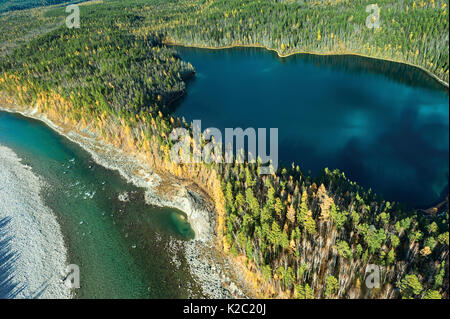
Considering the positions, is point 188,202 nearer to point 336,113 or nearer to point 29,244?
point 29,244

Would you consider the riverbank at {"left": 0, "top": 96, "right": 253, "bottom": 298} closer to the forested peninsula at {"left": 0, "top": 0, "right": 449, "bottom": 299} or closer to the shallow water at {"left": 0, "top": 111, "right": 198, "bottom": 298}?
the shallow water at {"left": 0, "top": 111, "right": 198, "bottom": 298}

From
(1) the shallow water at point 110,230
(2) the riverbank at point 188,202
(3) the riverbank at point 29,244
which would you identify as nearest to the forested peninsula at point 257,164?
(2) the riverbank at point 188,202

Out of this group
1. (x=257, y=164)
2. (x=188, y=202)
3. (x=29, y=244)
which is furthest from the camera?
(x=257, y=164)

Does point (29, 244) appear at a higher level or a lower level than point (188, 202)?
lower

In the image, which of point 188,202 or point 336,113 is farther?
point 336,113

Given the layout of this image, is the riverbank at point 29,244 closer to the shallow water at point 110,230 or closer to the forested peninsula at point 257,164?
the shallow water at point 110,230

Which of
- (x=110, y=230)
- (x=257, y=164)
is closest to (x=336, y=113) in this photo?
(x=257, y=164)

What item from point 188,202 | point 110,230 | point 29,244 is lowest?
point 29,244
